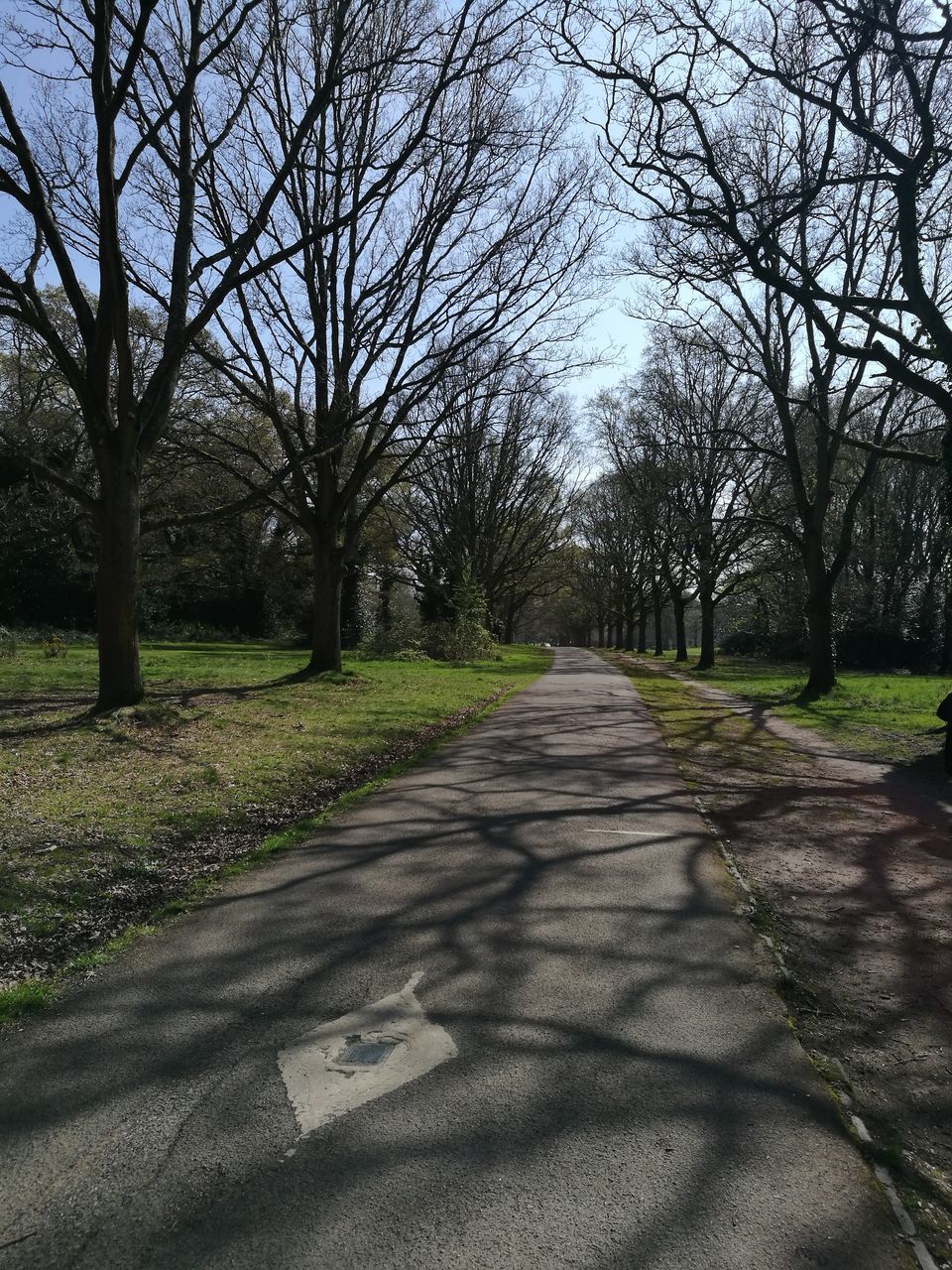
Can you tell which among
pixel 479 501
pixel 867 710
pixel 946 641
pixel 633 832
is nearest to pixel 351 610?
pixel 479 501

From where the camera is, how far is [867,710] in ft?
56.3

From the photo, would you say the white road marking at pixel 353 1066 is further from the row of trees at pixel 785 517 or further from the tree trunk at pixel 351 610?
the tree trunk at pixel 351 610

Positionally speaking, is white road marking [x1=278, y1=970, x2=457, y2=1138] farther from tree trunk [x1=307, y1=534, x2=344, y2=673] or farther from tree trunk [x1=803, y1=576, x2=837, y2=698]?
tree trunk [x1=803, y1=576, x2=837, y2=698]

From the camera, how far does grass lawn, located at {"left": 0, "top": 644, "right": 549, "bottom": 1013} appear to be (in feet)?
16.7

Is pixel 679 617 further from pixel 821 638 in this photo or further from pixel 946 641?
pixel 821 638

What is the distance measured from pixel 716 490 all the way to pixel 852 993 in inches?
1190

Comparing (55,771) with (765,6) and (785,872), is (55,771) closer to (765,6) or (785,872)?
(785,872)

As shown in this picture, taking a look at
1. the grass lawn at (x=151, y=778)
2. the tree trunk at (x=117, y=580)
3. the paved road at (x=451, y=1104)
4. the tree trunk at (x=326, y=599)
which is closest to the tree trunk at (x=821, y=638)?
the grass lawn at (x=151, y=778)

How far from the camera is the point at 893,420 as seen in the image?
24.5 m

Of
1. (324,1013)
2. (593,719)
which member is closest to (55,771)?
(324,1013)

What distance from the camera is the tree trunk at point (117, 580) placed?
1141 centimetres

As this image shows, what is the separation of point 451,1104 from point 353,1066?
1.63 feet

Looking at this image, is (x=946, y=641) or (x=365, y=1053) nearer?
(x=365, y=1053)

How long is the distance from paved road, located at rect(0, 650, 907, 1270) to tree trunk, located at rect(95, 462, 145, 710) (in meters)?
7.17
